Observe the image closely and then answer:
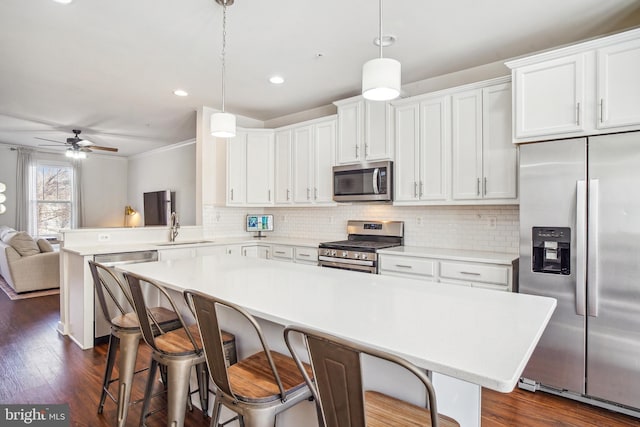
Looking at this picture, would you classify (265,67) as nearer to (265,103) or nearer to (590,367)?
(265,103)

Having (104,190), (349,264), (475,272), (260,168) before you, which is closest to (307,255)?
(349,264)

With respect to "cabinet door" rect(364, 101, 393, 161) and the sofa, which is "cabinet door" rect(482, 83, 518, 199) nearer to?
"cabinet door" rect(364, 101, 393, 161)

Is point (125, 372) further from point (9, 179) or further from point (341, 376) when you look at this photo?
point (9, 179)

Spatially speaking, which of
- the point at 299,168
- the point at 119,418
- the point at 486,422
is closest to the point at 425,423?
the point at 486,422

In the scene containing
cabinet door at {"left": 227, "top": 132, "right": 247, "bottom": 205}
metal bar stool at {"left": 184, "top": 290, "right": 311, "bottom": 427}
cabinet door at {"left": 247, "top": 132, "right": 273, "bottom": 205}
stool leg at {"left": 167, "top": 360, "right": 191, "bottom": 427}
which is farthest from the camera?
cabinet door at {"left": 247, "top": 132, "right": 273, "bottom": 205}

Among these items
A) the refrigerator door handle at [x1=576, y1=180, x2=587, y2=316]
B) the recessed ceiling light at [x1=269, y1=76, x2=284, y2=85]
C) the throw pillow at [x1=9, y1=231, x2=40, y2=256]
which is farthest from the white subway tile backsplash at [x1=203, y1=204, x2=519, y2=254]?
the throw pillow at [x1=9, y1=231, x2=40, y2=256]

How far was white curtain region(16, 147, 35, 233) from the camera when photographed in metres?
7.35

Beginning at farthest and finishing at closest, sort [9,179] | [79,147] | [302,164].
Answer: [9,179]
[79,147]
[302,164]

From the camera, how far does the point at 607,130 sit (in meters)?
2.24

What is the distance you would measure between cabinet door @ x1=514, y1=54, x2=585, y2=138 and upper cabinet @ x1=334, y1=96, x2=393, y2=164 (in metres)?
1.28

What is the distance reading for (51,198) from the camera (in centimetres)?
794

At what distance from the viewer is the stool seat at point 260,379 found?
1.19 m

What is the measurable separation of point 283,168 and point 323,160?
0.69 meters

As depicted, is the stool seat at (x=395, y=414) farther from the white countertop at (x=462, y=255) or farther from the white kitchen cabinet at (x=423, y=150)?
the white kitchen cabinet at (x=423, y=150)
